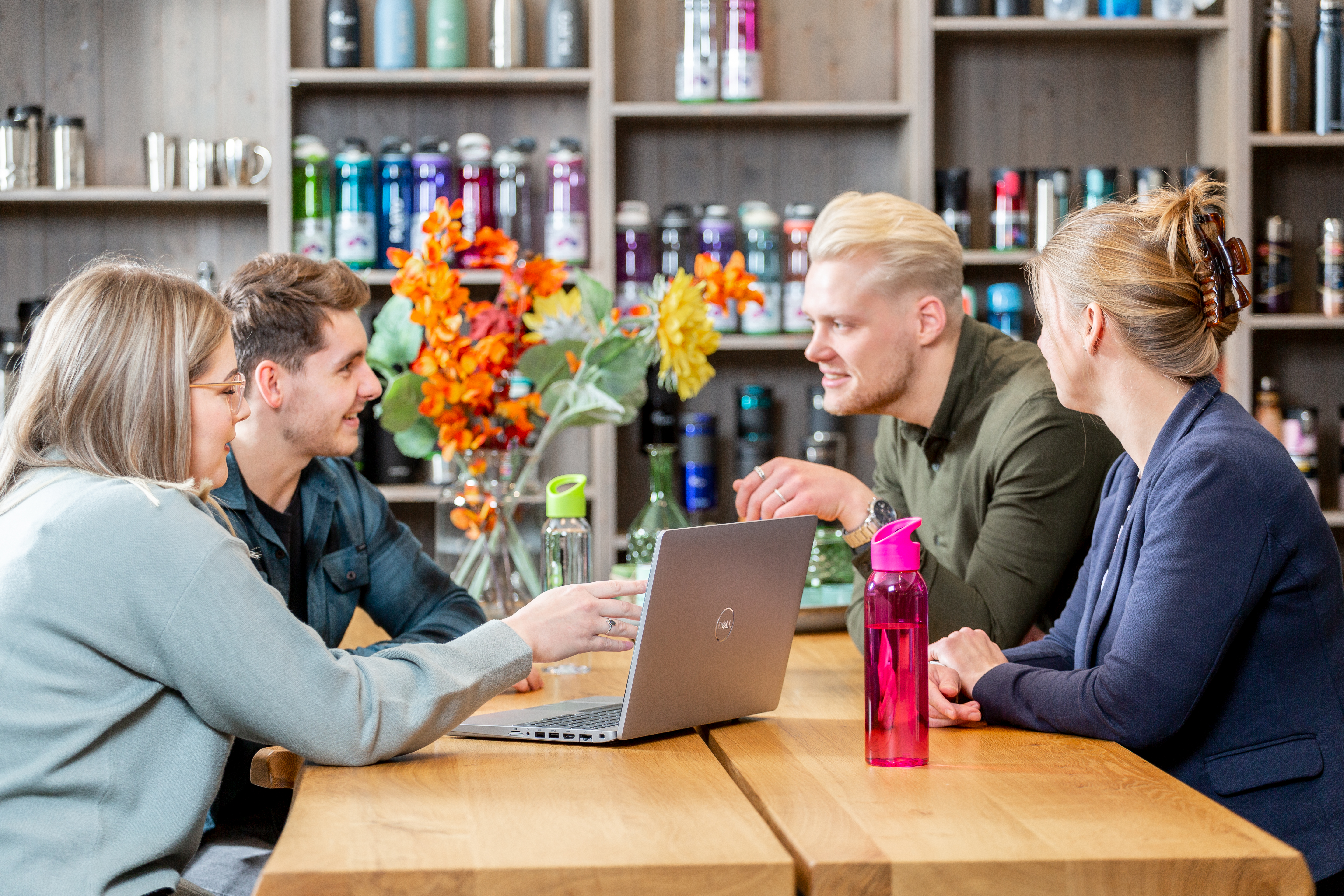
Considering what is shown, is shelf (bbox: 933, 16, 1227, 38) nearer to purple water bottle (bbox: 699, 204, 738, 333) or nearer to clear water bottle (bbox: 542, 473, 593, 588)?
purple water bottle (bbox: 699, 204, 738, 333)

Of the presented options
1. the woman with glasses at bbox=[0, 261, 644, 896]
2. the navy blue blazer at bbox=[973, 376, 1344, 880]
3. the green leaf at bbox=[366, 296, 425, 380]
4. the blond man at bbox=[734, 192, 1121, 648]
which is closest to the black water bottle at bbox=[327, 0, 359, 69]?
the green leaf at bbox=[366, 296, 425, 380]

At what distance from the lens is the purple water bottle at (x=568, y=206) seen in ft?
9.61

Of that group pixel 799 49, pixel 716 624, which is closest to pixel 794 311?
pixel 799 49

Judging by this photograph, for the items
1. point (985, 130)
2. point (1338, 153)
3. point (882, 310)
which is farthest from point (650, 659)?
point (1338, 153)

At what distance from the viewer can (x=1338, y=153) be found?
3.22 meters

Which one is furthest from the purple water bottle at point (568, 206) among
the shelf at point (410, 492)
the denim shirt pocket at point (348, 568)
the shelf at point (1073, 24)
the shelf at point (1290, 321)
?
the shelf at point (1290, 321)

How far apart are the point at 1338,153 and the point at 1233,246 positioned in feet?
7.58

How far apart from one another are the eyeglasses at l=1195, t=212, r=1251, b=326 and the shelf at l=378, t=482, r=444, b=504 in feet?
6.36

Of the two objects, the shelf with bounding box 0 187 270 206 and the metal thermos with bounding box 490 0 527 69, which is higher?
the metal thermos with bounding box 490 0 527 69

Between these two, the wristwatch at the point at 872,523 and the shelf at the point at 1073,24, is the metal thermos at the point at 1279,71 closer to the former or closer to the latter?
the shelf at the point at 1073,24

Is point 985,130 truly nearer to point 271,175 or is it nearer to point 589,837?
point 271,175

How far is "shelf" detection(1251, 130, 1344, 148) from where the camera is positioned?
2.99m

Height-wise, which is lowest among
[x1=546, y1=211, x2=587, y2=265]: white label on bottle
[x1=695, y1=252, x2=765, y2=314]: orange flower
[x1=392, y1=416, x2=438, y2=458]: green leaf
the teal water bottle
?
[x1=392, y1=416, x2=438, y2=458]: green leaf

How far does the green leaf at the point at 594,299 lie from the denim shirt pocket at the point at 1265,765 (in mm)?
1037
